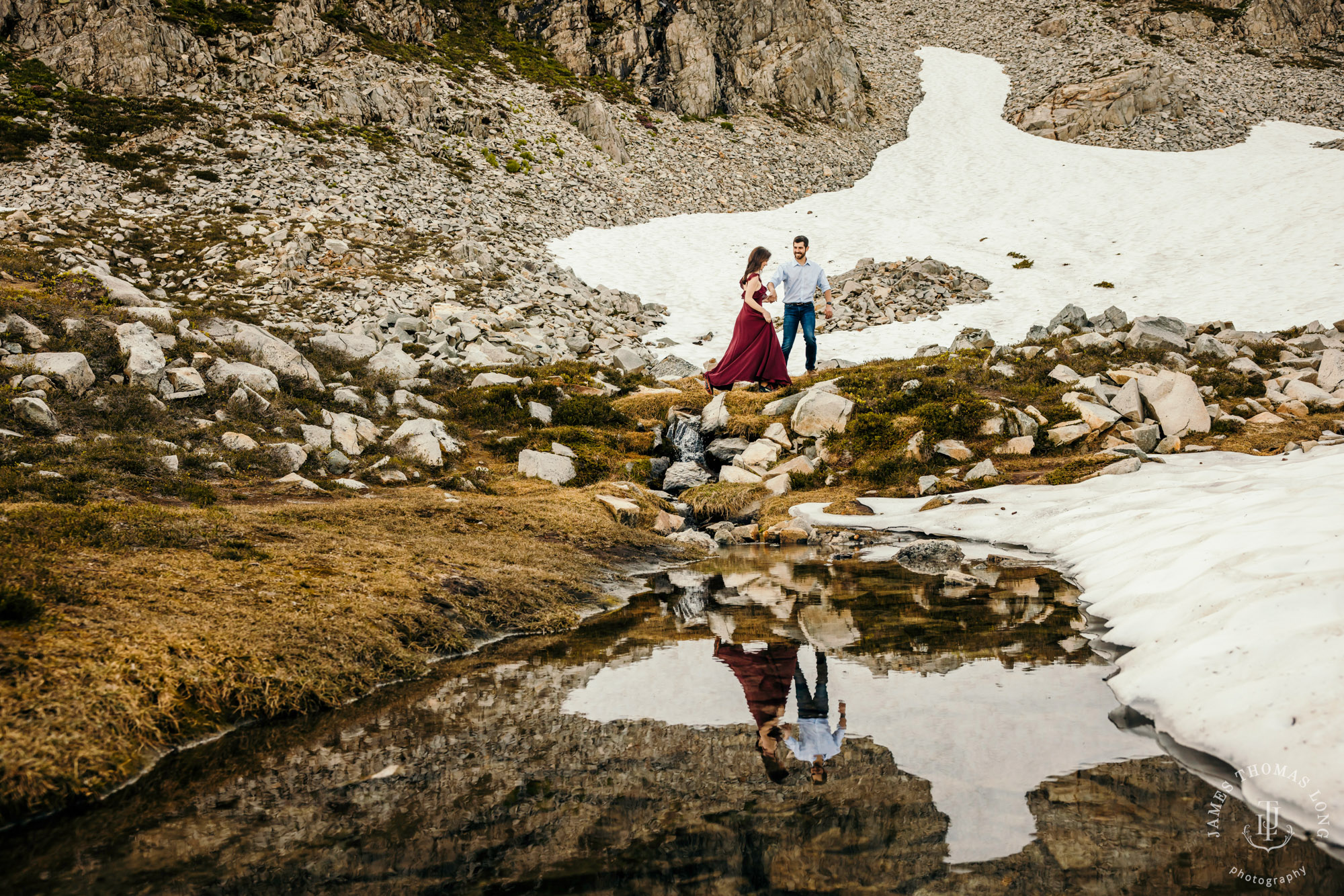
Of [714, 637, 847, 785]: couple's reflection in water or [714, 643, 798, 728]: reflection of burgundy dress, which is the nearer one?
[714, 637, 847, 785]: couple's reflection in water

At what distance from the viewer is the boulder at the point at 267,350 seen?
13531mm

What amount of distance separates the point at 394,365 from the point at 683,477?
26.3ft

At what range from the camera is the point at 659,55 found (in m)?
53.9

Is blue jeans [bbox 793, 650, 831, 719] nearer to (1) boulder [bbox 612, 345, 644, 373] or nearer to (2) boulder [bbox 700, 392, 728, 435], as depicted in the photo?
(2) boulder [bbox 700, 392, 728, 435]

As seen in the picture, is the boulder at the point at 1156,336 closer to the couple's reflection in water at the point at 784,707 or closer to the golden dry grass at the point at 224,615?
the golden dry grass at the point at 224,615

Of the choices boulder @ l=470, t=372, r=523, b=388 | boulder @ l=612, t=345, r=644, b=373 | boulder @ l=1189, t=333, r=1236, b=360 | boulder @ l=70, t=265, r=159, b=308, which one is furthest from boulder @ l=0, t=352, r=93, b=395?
boulder @ l=1189, t=333, r=1236, b=360

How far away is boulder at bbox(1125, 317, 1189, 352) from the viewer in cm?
1633

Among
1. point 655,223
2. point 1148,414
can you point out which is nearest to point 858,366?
point 1148,414

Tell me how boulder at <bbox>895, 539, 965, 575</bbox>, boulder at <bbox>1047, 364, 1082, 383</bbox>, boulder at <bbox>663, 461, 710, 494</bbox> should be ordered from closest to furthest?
boulder at <bbox>895, 539, 965, 575</bbox>
boulder at <bbox>663, 461, 710, 494</bbox>
boulder at <bbox>1047, 364, 1082, 383</bbox>

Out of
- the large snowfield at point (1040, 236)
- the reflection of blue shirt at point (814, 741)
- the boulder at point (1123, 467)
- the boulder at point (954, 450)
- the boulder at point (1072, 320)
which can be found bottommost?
the reflection of blue shirt at point (814, 741)

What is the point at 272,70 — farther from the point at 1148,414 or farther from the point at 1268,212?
the point at 1268,212

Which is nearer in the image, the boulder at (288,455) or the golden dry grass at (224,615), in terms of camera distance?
the golden dry grass at (224,615)

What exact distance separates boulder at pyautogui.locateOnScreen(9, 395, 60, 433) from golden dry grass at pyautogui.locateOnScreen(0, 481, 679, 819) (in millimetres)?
3493

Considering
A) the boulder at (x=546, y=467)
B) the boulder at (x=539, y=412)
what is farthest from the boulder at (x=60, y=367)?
the boulder at (x=539, y=412)
